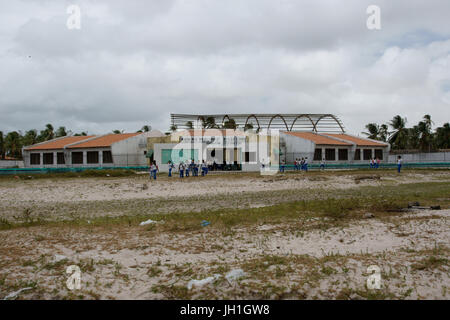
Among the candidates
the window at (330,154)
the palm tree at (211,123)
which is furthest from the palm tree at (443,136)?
the palm tree at (211,123)

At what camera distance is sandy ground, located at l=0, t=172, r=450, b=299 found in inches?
263

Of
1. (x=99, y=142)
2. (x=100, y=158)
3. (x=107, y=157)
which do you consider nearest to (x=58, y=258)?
(x=107, y=157)

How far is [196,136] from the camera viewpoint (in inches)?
1763

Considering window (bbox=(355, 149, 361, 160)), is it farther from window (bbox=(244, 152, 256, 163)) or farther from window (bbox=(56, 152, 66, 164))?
window (bbox=(56, 152, 66, 164))

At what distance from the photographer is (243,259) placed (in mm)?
8352

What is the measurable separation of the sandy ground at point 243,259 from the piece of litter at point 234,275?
103mm

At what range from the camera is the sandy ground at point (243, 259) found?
668cm

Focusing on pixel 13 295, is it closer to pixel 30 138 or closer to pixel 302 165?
pixel 302 165

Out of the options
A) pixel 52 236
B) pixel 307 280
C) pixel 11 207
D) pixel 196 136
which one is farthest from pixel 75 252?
pixel 196 136

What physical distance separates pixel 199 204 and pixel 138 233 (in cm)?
736

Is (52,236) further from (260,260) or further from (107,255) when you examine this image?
(260,260)

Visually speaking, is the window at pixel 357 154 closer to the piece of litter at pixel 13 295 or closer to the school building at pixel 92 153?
the school building at pixel 92 153

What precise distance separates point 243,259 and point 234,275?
1217mm

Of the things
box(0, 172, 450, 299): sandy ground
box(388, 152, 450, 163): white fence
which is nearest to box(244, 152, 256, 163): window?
box(388, 152, 450, 163): white fence
